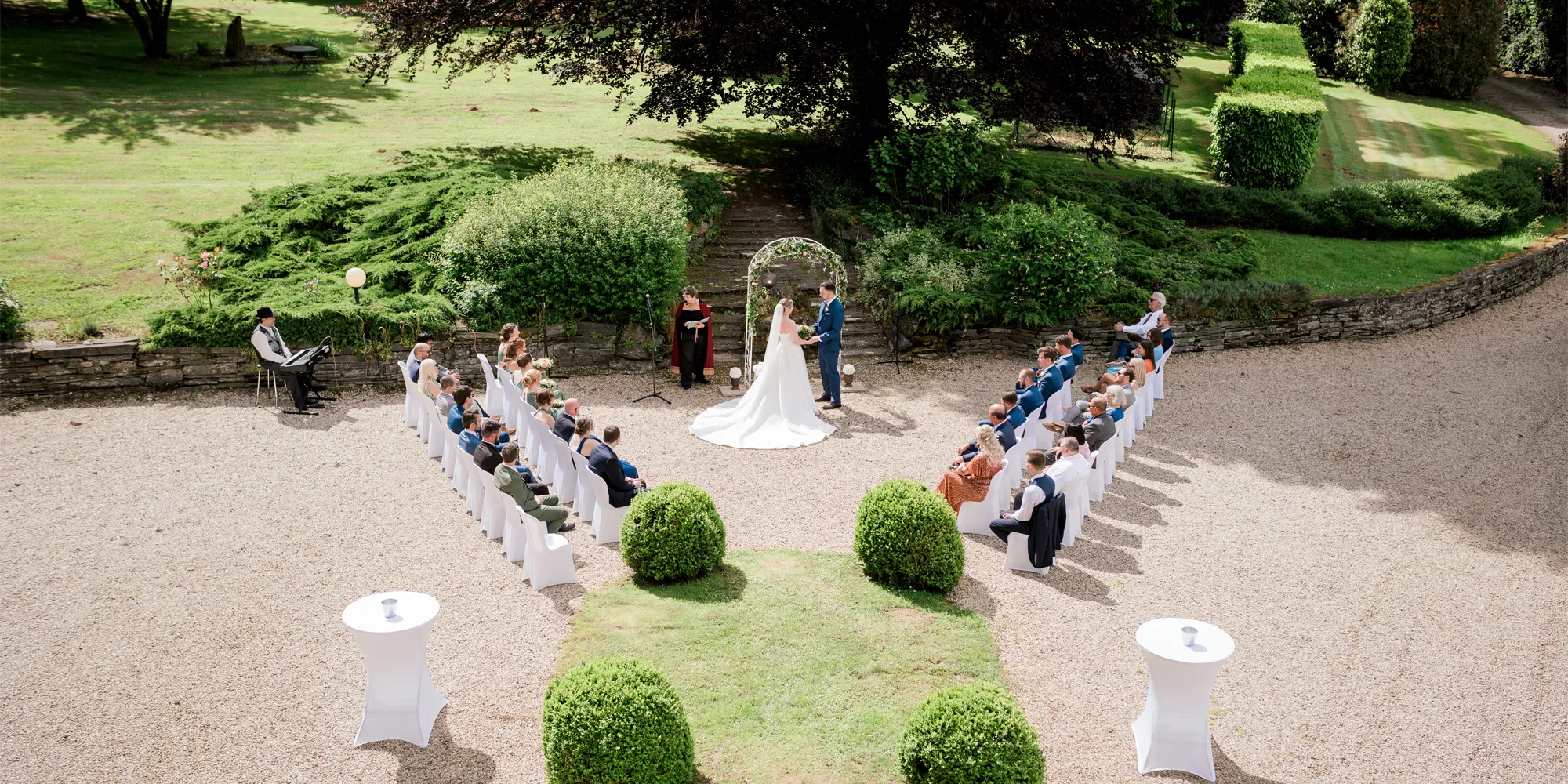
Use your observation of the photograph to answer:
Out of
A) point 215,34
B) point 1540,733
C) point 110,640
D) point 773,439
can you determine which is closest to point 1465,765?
point 1540,733

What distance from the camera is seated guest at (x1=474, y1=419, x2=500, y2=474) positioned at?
1153 cm

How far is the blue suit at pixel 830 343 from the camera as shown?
51.3 feet

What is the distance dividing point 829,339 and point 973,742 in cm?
885

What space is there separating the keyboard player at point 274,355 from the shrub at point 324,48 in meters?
18.0

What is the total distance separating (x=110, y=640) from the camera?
9781mm

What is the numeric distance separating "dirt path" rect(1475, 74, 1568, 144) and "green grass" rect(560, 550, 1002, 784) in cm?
2735

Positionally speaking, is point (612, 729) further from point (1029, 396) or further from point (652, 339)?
point (652, 339)

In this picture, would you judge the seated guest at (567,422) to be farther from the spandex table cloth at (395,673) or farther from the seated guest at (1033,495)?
the seated guest at (1033,495)

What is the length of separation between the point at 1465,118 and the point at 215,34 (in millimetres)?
34071

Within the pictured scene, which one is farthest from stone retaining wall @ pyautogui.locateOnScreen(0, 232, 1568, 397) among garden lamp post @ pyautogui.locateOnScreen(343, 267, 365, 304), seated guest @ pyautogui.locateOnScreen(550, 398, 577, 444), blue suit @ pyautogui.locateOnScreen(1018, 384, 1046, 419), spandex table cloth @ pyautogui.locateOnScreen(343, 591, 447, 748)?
spandex table cloth @ pyautogui.locateOnScreen(343, 591, 447, 748)

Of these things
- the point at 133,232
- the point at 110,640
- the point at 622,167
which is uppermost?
the point at 622,167

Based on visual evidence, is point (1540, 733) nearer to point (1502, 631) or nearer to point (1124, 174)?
point (1502, 631)

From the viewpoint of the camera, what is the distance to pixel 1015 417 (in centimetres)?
1312

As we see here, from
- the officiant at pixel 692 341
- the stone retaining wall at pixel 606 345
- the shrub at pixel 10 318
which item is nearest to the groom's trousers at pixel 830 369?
the officiant at pixel 692 341
